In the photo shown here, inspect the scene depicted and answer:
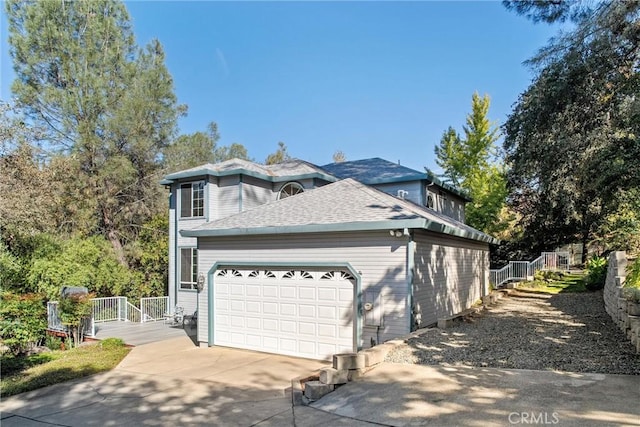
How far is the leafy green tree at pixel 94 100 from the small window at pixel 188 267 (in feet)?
24.7

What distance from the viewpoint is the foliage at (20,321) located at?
11430 millimetres

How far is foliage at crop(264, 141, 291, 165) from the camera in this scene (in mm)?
47562

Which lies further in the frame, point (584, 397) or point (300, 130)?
point (300, 130)

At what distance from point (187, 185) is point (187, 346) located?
23.7 feet

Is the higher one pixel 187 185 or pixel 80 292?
pixel 187 185

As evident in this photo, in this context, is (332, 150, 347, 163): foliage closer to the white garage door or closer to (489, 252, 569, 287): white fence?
(489, 252, 569, 287): white fence

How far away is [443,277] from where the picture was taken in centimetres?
1120

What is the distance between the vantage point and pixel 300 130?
41.7 meters

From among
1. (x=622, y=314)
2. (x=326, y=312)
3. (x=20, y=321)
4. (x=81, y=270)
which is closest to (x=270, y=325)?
(x=326, y=312)

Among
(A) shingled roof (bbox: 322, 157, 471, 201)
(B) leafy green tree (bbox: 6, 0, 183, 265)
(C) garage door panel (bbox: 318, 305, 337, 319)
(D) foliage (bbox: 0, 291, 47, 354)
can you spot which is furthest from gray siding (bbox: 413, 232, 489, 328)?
(B) leafy green tree (bbox: 6, 0, 183, 265)

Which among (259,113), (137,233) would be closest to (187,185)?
(137,233)

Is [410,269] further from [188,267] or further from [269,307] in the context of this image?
[188,267]

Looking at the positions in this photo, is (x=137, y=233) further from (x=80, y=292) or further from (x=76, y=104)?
(x=80, y=292)

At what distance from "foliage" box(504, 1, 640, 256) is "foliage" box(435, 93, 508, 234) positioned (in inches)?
628
